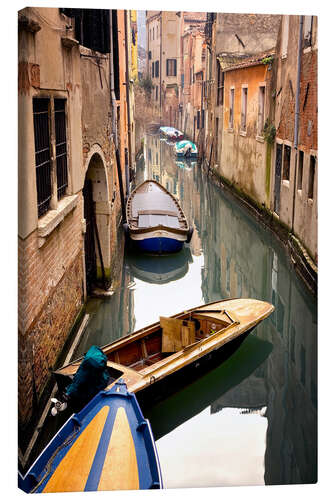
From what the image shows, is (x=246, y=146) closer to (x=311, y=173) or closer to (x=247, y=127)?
(x=247, y=127)

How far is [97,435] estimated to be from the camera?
→ 151 inches

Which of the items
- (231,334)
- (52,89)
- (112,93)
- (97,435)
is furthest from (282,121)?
(97,435)

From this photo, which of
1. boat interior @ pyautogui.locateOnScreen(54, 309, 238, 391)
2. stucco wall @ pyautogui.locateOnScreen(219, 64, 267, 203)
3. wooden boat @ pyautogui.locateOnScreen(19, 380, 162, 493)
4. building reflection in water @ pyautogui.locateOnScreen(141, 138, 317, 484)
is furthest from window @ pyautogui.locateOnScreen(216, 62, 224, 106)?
wooden boat @ pyautogui.locateOnScreen(19, 380, 162, 493)

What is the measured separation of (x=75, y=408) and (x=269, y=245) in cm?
484

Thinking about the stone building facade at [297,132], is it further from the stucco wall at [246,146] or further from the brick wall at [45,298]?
the brick wall at [45,298]

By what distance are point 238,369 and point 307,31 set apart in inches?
130

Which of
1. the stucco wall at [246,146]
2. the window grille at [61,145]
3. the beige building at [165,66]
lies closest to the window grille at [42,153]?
the window grille at [61,145]

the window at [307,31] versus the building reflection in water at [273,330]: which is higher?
the window at [307,31]

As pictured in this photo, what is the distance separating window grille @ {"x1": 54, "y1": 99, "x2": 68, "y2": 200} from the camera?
17.7ft

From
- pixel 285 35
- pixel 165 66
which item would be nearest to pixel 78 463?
pixel 285 35

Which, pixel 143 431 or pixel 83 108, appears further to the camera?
pixel 83 108

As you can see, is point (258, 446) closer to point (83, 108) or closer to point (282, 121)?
point (83, 108)

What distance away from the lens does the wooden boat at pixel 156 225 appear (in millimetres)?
10227

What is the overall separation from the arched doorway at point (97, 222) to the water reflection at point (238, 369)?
1.36 feet
